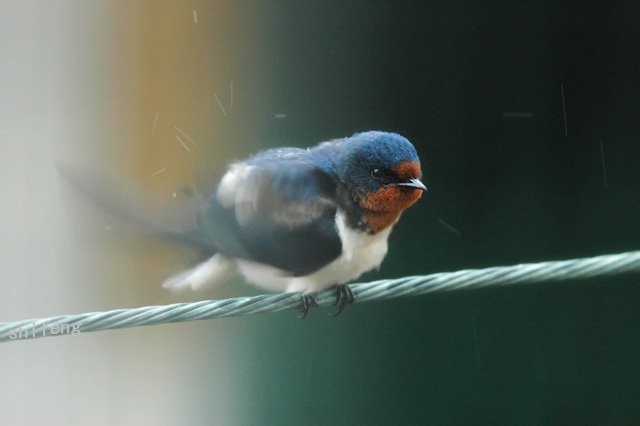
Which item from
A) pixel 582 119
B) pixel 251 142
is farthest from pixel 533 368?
pixel 251 142

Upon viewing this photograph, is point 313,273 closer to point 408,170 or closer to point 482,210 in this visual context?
point 408,170

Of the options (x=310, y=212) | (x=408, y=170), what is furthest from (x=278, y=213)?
(x=408, y=170)

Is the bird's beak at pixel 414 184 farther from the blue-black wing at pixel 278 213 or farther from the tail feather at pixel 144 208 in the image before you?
the tail feather at pixel 144 208

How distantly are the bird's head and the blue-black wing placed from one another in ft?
0.09

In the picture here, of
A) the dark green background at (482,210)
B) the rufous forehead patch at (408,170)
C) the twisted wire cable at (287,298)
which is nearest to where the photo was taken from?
the twisted wire cable at (287,298)

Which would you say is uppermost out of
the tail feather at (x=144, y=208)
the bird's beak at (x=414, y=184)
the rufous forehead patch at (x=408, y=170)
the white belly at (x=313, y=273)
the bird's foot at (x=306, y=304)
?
the rufous forehead patch at (x=408, y=170)

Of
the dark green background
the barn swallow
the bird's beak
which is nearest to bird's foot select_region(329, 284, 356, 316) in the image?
the barn swallow

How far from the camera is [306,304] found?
872 mm

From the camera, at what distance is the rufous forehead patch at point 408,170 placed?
0.80 meters

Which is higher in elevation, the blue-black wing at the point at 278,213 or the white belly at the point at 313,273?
the blue-black wing at the point at 278,213

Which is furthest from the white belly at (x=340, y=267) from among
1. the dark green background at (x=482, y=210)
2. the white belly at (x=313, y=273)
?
the dark green background at (x=482, y=210)

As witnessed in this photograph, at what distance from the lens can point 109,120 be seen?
1161mm

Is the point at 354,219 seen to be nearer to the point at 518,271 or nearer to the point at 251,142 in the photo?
the point at 518,271

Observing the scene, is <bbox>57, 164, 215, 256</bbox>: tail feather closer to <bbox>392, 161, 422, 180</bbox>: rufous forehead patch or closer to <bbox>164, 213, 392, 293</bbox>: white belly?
<bbox>164, 213, 392, 293</bbox>: white belly
